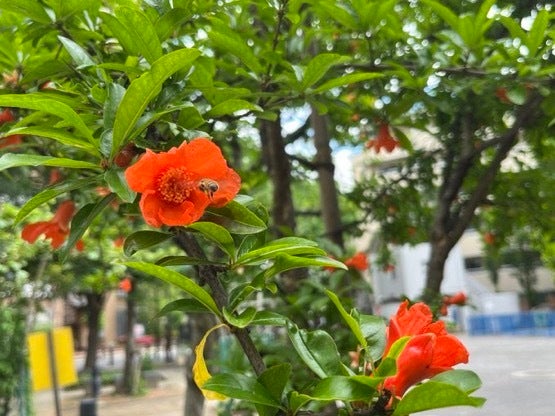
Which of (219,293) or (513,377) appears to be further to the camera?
(513,377)

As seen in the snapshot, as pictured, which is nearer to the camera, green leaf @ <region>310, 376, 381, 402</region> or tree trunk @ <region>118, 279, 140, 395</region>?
green leaf @ <region>310, 376, 381, 402</region>

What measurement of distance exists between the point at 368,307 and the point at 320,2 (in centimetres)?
130

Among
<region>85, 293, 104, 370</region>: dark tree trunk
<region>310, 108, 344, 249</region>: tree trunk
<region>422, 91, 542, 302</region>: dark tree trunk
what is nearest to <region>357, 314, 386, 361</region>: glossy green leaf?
<region>422, 91, 542, 302</region>: dark tree trunk

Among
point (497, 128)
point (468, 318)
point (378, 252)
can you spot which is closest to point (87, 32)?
point (497, 128)

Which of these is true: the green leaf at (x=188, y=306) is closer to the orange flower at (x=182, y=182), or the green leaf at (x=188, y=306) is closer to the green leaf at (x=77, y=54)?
the orange flower at (x=182, y=182)

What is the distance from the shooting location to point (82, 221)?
2.96ft

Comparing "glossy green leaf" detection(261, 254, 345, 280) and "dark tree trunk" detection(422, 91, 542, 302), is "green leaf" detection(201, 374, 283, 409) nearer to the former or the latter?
"glossy green leaf" detection(261, 254, 345, 280)

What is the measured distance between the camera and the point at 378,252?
342 centimetres

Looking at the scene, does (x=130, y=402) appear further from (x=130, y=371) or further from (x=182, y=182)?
(x=182, y=182)

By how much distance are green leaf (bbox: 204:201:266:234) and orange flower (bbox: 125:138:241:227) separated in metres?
0.02

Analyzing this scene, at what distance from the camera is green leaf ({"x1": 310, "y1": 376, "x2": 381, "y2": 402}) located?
660mm

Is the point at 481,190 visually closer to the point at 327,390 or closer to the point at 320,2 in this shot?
the point at 320,2

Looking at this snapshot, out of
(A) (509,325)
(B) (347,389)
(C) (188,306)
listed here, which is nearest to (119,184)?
(C) (188,306)

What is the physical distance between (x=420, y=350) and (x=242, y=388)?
0.77ft
